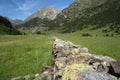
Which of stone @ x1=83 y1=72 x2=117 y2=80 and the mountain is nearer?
stone @ x1=83 y1=72 x2=117 y2=80

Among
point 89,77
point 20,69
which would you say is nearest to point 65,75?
point 89,77

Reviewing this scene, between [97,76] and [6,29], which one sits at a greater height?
[97,76]

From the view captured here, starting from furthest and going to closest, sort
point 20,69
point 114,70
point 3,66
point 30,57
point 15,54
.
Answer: point 15,54
point 30,57
point 3,66
point 20,69
point 114,70

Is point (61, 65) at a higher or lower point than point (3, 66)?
higher

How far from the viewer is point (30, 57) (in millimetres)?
35500

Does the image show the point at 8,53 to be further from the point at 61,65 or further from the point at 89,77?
the point at 89,77

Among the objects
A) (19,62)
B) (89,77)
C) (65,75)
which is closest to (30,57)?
(19,62)

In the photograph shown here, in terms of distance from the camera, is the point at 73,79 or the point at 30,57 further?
the point at 30,57

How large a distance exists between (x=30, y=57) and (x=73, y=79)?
2238 cm

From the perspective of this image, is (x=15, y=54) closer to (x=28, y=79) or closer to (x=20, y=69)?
(x=20, y=69)

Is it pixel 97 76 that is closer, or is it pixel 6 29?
pixel 97 76

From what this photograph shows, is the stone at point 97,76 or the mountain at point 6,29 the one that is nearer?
the stone at point 97,76

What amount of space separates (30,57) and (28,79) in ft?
40.8

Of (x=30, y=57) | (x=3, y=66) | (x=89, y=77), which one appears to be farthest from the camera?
(x=30, y=57)
